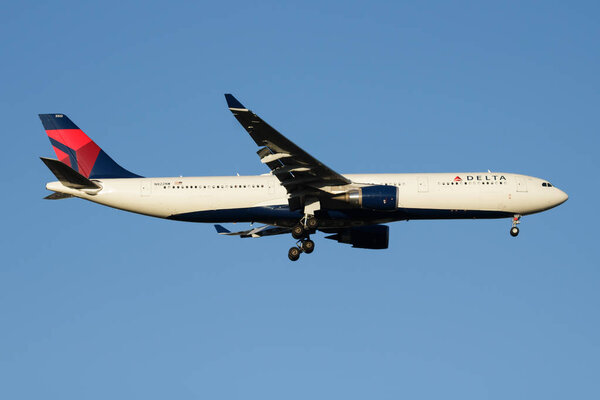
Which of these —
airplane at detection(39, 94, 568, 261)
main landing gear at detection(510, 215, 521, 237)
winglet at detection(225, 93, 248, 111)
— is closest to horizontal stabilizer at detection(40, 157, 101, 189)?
airplane at detection(39, 94, 568, 261)

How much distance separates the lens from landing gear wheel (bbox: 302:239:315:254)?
52.0 meters

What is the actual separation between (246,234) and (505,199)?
16.1 m

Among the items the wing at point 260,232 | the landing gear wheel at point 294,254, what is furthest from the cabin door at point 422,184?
the wing at point 260,232

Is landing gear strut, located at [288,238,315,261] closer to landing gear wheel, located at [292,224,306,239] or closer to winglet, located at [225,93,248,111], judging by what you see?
landing gear wheel, located at [292,224,306,239]

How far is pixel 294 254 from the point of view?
170ft

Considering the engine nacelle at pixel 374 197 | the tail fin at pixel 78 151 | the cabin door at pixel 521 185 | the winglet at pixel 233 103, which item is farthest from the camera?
the tail fin at pixel 78 151

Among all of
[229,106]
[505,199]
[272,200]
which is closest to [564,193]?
[505,199]

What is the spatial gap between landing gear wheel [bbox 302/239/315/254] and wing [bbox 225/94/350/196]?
11.1ft

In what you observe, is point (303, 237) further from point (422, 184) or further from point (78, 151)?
point (78, 151)

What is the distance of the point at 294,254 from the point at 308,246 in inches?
36.0

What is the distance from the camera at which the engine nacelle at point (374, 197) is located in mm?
48750

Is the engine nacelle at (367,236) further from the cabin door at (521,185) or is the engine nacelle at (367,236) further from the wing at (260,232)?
the cabin door at (521,185)

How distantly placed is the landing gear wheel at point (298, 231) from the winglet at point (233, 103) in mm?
11009

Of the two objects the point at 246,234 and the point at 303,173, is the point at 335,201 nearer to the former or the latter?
the point at 303,173
